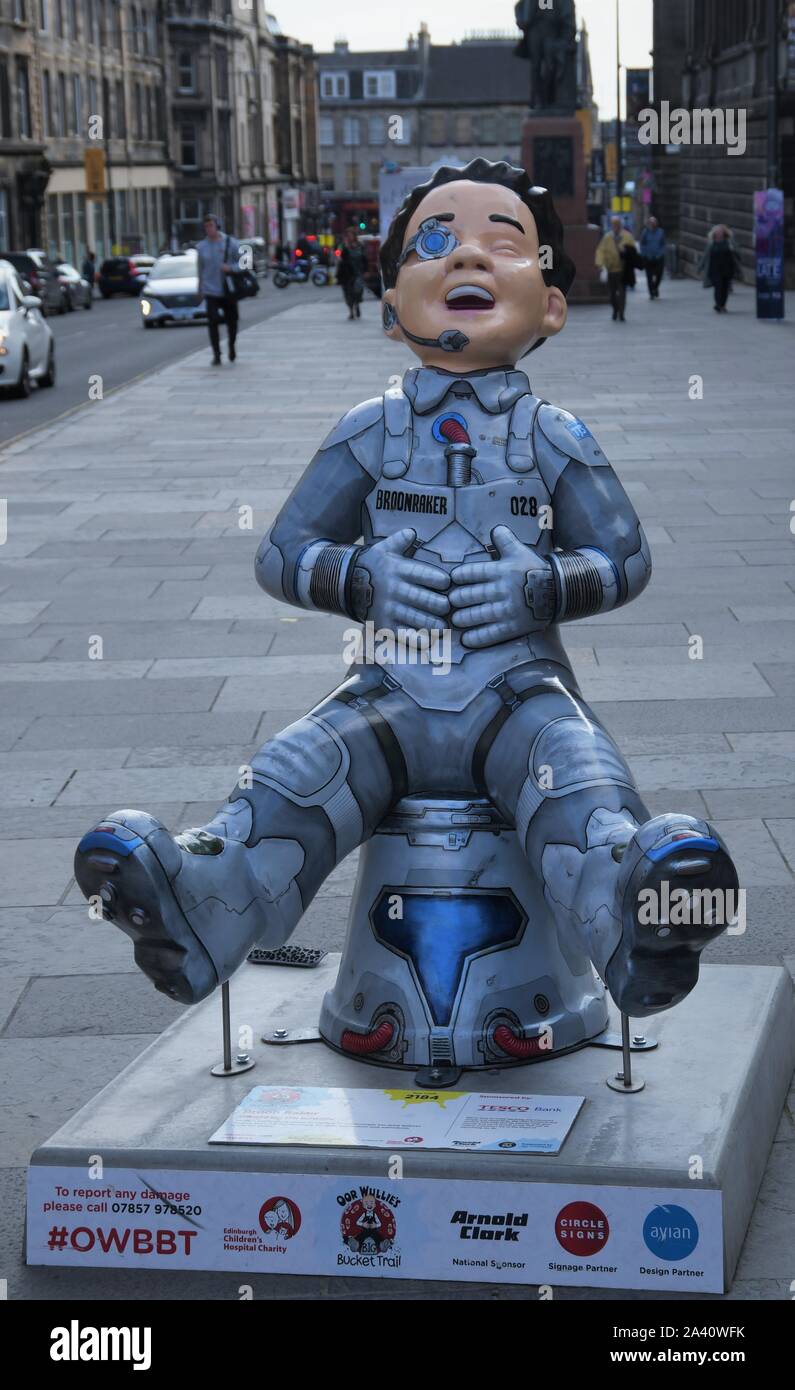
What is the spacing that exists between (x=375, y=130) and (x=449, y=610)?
136 m

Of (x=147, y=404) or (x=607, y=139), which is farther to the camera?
(x=607, y=139)

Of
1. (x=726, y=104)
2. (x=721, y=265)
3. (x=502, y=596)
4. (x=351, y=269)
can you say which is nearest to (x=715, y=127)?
(x=726, y=104)

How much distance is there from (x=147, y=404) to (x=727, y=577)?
471 inches

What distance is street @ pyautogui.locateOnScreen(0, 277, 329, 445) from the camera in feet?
69.7

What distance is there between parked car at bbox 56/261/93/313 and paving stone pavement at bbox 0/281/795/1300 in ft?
98.6

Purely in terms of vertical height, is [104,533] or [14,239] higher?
[14,239]

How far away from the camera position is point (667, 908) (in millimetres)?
3191

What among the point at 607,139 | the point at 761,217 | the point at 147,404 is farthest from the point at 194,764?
the point at 607,139

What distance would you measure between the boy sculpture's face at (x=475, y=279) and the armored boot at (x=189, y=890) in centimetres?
114

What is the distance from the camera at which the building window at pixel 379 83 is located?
130750mm

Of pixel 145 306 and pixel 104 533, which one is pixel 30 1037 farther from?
pixel 145 306

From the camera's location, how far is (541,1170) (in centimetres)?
332

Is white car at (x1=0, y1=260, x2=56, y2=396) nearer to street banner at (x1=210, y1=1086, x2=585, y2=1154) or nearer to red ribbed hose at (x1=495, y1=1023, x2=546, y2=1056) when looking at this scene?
red ribbed hose at (x1=495, y1=1023, x2=546, y2=1056)
